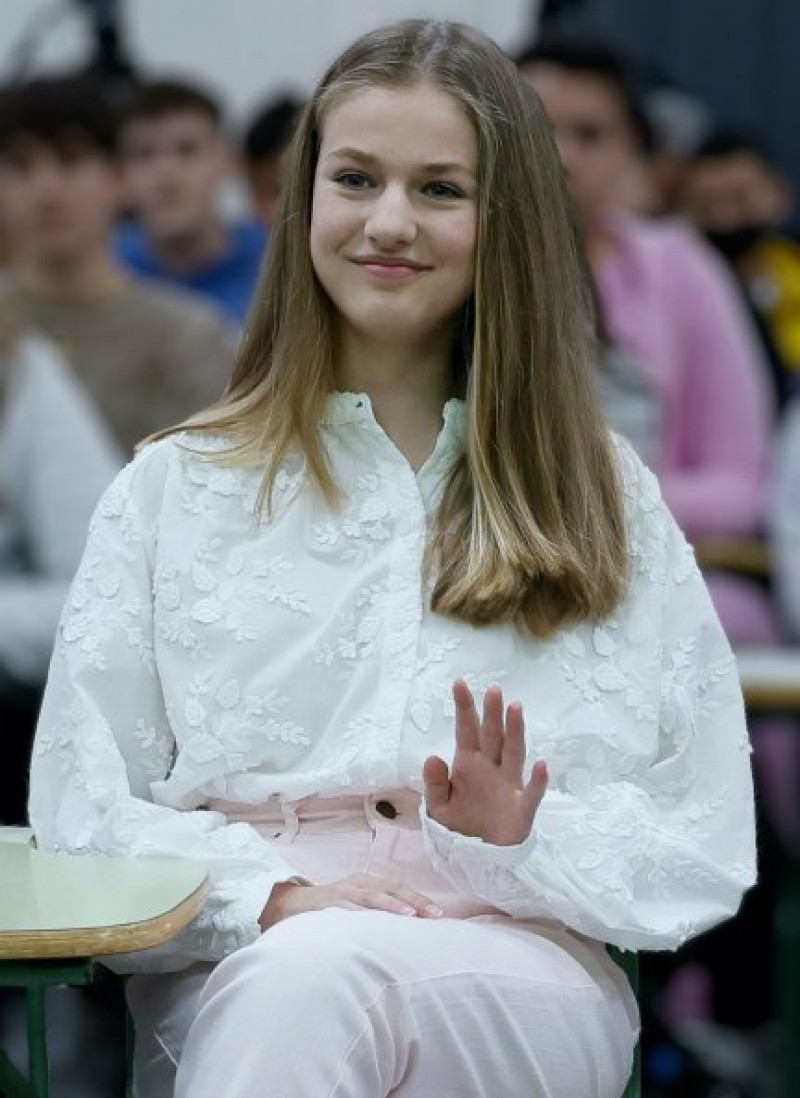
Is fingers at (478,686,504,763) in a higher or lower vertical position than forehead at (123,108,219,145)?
higher

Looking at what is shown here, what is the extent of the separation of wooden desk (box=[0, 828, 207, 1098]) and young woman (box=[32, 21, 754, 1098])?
0.09m

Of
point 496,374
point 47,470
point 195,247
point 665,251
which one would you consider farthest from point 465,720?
point 195,247

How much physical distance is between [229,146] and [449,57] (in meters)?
3.98

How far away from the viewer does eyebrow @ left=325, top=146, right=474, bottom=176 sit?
2.80 m

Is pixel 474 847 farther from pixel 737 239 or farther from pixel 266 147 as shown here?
pixel 737 239

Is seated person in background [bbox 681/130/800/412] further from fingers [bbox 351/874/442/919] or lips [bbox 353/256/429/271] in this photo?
fingers [bbox 351/874/442/919]

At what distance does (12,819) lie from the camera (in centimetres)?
457

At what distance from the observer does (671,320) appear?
5.15 metres

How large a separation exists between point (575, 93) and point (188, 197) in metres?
1.08

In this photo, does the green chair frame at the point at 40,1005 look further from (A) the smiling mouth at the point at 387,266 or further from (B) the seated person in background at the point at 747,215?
(B) the seated person in background at the point at 747,215

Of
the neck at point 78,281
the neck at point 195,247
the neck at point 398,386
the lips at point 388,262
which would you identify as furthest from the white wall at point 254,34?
the lips at point 388,262

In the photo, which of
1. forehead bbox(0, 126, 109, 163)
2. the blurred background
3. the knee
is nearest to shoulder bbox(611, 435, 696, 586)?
the knee

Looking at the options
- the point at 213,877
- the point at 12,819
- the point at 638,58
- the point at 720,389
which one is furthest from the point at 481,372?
the point at 638,58

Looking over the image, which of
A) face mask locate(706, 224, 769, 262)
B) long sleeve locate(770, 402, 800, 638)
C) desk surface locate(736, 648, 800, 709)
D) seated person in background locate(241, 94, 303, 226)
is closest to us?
desk surface locate(736, 648, 800, 709)
